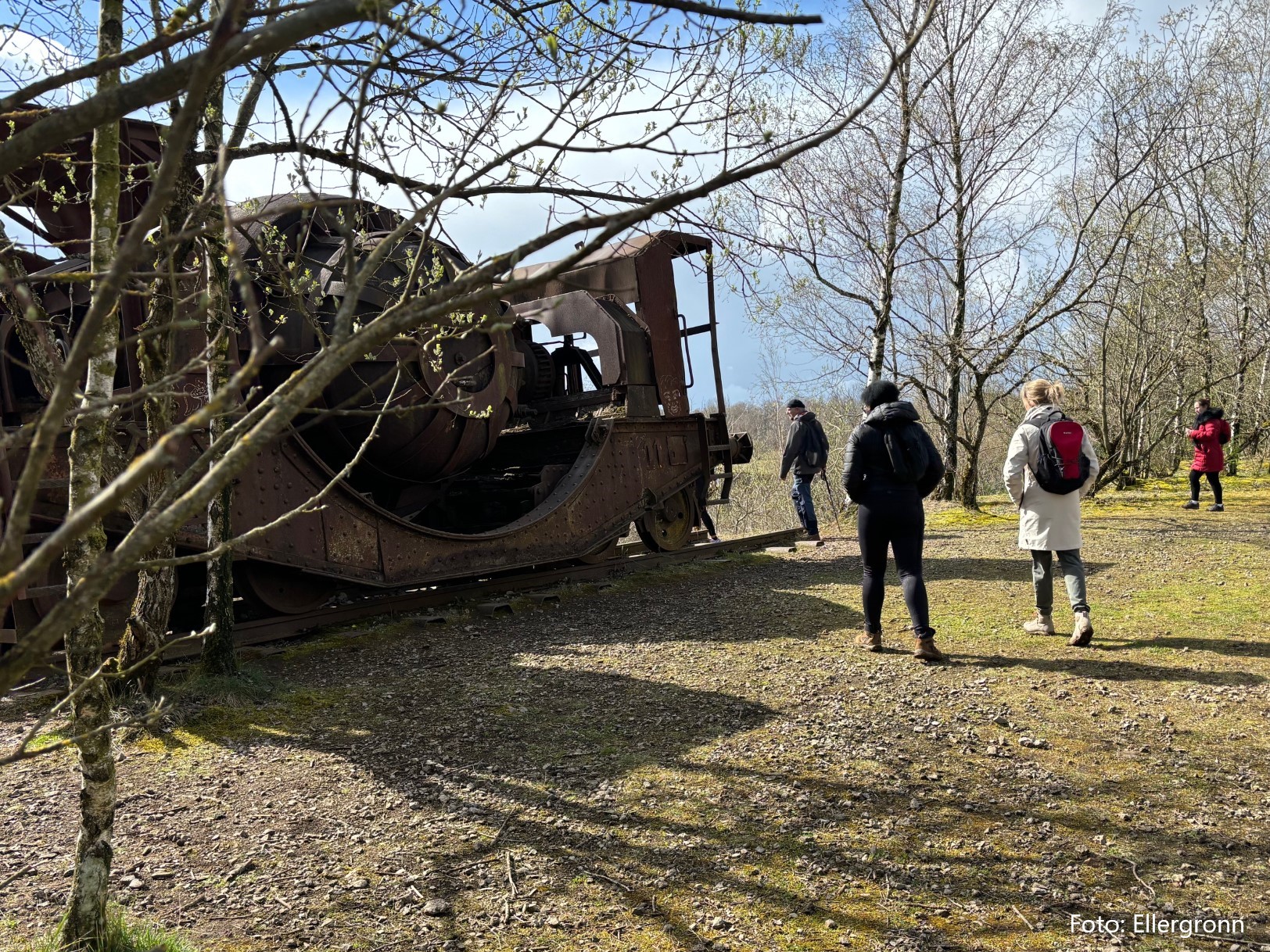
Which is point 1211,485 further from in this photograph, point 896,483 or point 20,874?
point 20,874

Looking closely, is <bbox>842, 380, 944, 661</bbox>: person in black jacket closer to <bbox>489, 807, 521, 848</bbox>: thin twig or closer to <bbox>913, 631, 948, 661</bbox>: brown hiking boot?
<bbox>913, 631, 948, 661</bbox>: brown hiking boot

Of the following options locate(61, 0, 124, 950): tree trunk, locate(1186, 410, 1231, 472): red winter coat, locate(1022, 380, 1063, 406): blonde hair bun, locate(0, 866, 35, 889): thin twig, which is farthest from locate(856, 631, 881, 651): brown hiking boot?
locate(1186, 410, 1231, 472): red winter coat

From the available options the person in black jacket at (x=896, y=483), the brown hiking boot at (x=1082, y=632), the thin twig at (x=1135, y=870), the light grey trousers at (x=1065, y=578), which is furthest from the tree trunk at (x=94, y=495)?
the brown hiking boot at (x=1082, y=632)

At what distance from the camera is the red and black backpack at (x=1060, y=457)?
244 inches

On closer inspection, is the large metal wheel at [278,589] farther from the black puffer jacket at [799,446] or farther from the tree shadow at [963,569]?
the black puffer jacket at [799,446]

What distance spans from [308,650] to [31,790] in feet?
8.60

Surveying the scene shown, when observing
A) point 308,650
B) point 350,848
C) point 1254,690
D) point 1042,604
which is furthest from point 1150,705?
point 308,650

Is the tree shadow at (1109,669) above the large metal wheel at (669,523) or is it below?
below

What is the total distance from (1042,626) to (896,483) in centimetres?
166

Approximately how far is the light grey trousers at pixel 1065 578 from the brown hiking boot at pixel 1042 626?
0.04m

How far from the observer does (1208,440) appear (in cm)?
1448

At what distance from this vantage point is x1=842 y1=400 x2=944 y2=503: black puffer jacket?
600 cm

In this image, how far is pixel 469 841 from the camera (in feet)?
12.0

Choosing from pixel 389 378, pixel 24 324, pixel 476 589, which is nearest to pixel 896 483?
pixel 389 378
